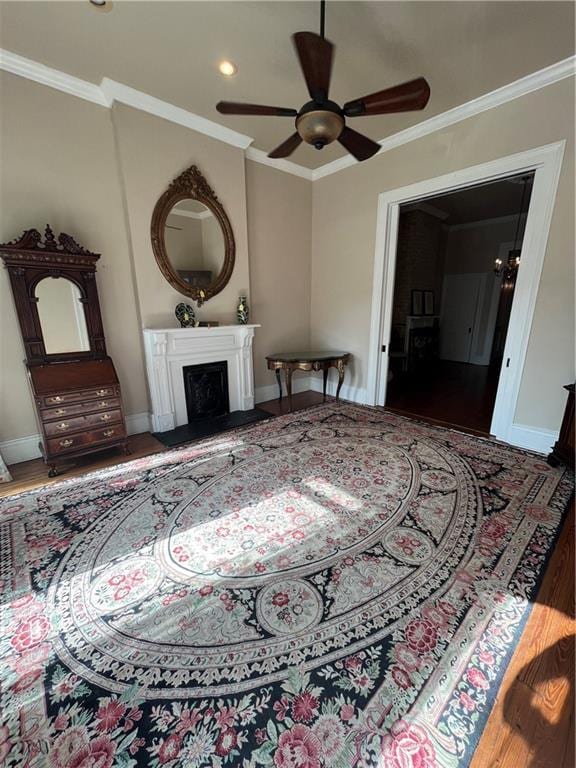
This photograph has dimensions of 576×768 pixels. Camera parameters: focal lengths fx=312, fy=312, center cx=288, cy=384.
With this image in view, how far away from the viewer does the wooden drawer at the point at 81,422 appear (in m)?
2.56

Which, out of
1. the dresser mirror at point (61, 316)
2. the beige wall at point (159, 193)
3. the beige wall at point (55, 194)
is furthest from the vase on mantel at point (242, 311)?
the dresser mirror at point (61, 316)

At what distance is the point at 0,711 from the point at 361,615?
1.41 m

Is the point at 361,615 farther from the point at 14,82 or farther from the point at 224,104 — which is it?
the point at 14,82

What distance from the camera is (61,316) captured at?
2.82 m

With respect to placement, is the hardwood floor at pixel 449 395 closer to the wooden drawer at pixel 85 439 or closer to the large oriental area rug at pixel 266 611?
the large oriental area rug at pixel 266 611

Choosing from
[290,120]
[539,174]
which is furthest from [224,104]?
[539,174]

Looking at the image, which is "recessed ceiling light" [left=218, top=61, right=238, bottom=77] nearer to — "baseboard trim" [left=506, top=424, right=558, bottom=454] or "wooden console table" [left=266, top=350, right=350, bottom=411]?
"wooden console table" [left=266, top=350, right=350, bottom=411]

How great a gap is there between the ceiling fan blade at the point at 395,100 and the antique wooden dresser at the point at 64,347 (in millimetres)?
2434

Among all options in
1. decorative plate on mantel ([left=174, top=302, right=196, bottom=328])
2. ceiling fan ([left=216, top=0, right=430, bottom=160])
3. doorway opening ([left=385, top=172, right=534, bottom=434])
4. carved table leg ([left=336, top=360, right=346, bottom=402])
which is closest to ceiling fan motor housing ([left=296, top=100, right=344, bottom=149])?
ceiling fan ([left=216, top=0, right=430, bottom=160])

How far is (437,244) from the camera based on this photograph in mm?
Answer: 6922

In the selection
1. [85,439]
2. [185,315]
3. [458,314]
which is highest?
[185,315]

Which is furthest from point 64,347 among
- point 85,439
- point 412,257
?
point 412,257

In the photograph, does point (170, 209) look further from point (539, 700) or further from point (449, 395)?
point (449, 395)

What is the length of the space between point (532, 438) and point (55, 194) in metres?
4.92
